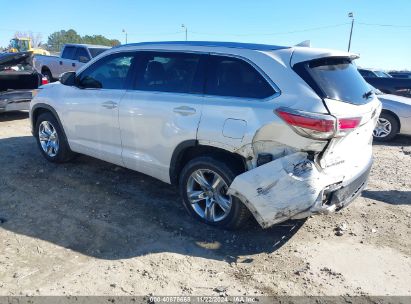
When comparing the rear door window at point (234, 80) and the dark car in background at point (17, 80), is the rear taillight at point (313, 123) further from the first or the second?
the dark car in background at point (17, 80)

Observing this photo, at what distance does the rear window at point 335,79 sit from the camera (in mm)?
3332

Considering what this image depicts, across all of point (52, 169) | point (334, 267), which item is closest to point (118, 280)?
point (334, 267)

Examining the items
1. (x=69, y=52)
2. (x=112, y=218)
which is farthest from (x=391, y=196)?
(x=69, y=52)

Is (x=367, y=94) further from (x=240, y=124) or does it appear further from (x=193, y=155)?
(x=193, y=155)

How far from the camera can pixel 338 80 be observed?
11.6 feet

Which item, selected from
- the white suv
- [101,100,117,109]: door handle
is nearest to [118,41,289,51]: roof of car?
the white suv

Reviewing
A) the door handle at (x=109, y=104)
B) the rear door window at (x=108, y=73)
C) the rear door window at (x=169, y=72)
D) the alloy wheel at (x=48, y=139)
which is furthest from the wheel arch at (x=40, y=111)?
the rear door window at (x=169, y=72)

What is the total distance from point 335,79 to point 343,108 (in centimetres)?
36

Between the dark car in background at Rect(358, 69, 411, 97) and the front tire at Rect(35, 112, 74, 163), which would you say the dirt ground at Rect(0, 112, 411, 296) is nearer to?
the front tire at Rect(35, 112, 74, 163)

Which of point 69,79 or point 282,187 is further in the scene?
point 69,79

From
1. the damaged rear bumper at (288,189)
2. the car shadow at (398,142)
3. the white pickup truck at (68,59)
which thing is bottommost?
the car shadow at (398,142)

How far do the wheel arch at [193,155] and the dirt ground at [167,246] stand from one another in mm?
534

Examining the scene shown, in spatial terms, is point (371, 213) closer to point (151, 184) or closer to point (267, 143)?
point (267, 143)

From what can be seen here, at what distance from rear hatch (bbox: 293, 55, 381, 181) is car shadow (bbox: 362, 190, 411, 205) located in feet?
4.30
